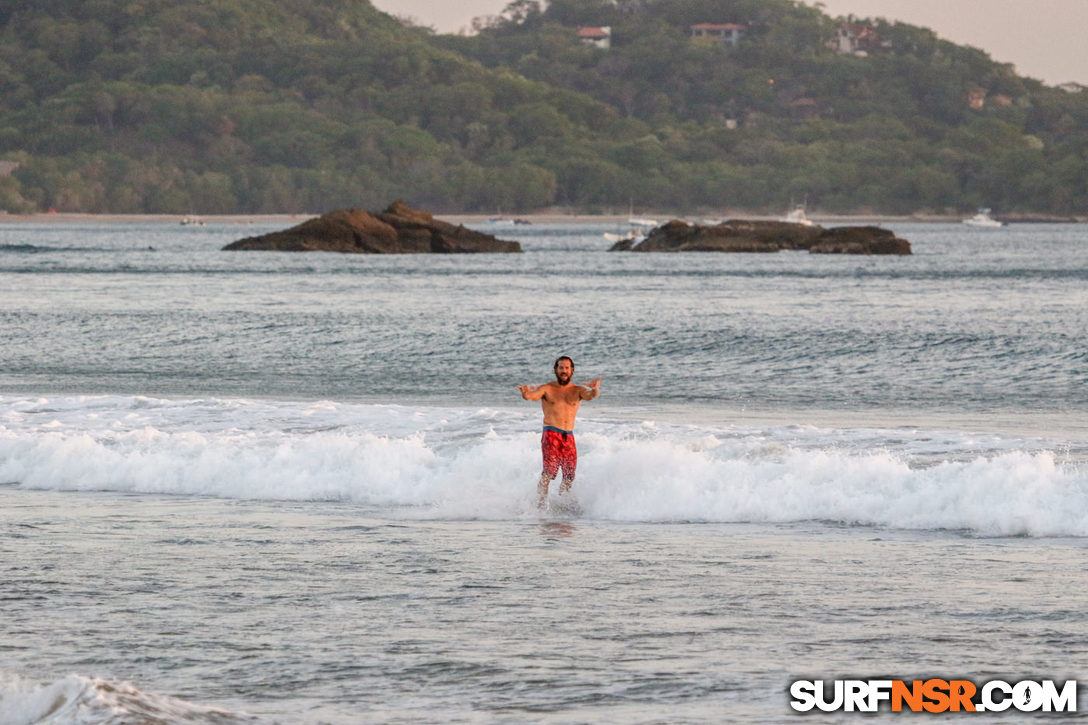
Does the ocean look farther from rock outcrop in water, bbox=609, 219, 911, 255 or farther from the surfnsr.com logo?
rock outcrop in water, bbox=609, 219, 911, 255

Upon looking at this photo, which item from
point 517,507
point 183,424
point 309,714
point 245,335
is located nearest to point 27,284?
point 245,335

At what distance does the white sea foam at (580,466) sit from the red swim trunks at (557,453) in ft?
1.46

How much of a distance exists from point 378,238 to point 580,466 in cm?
10597

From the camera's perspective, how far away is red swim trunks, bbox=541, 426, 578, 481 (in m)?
17.6

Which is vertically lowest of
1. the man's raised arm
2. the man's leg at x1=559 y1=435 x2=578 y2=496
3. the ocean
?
the ocean

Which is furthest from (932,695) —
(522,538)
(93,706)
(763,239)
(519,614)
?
(763,239)

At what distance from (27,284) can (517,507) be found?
209 feet

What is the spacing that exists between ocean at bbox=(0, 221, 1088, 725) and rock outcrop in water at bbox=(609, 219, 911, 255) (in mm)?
91550

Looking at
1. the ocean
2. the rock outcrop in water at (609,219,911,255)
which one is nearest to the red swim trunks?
the ocean

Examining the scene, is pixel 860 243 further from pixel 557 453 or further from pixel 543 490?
pixel 543 490

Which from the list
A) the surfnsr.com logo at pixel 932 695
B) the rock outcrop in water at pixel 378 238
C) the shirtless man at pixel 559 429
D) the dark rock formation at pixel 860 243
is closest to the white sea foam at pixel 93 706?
the surfnsr.com logo at pixel 932 695

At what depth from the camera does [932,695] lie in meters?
10.1

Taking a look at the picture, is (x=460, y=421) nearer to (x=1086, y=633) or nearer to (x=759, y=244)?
(x=1086, y=633)

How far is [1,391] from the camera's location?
102 ft
